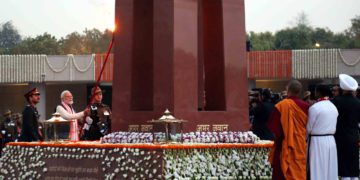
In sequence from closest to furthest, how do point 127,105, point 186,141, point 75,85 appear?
point 186,141 → point 127,105 → point 75,85

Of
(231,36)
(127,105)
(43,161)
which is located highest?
(231,36)

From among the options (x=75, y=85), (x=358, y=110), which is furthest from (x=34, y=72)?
(x=358, y=110)

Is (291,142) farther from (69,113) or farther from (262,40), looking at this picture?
(262,40)

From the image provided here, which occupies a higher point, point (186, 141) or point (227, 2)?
point (227, 2)

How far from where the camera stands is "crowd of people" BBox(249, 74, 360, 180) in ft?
42.2

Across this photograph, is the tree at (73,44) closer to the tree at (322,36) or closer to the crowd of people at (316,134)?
the tree at (322,36)

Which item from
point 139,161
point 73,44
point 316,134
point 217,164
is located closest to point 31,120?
point 139,161

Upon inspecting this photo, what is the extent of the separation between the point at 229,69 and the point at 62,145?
348 cm

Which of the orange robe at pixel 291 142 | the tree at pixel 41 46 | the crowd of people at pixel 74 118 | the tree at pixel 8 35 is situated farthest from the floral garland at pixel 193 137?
the tree at pixel 8 35

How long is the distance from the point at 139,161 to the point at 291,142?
2.49 metres

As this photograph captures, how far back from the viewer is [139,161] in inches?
539

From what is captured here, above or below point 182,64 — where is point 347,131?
below

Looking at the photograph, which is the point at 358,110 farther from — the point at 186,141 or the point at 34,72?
the point at 34,72

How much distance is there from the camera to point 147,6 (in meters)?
16.5
